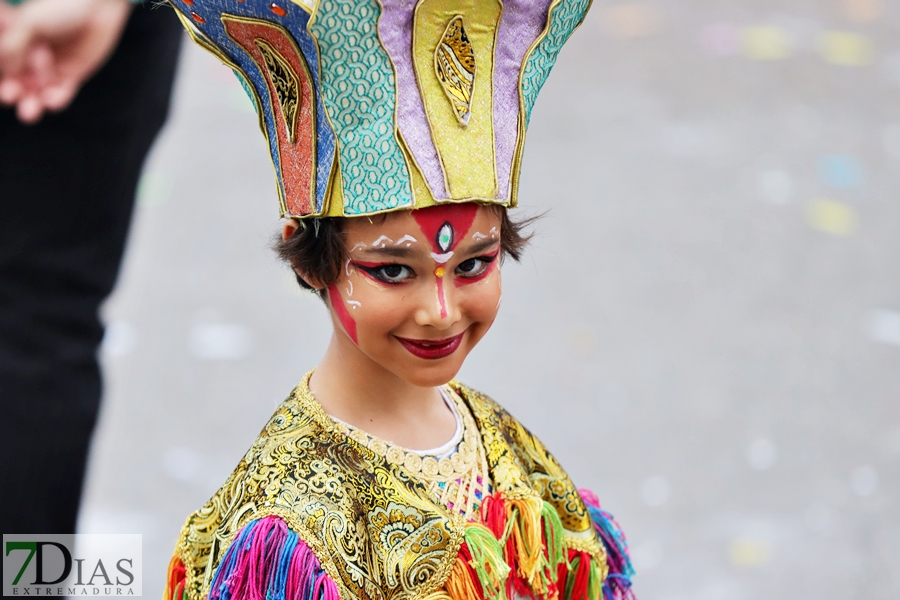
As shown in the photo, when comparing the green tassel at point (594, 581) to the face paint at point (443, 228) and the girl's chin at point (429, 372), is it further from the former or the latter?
the face paint at point (443, 228)

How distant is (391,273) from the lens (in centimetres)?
155

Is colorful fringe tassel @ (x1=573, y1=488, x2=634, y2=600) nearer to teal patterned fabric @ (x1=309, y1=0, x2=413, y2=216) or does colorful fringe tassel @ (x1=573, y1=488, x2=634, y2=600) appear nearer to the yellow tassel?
the yellow tassel

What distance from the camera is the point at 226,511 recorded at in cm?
165

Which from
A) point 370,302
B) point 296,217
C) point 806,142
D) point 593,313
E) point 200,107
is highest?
point 200,107

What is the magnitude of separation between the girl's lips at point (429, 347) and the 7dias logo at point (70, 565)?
128 centimetres

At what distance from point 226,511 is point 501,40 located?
776 mm

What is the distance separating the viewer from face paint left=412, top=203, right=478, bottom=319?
152cm

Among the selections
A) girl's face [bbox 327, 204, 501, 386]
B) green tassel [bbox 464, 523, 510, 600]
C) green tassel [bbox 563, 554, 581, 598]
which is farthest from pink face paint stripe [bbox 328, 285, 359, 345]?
green tassel [bbox 563, 554, 581, 598]

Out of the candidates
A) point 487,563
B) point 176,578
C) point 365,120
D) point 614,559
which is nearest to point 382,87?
point 365,120

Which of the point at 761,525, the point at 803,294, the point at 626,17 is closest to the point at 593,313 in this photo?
the point at 803,294

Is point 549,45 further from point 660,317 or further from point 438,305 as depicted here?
point 660,317

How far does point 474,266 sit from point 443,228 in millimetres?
99

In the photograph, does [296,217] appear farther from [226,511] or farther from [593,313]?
[593,313]

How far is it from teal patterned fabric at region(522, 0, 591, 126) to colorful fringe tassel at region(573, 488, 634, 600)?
2.57 feet
